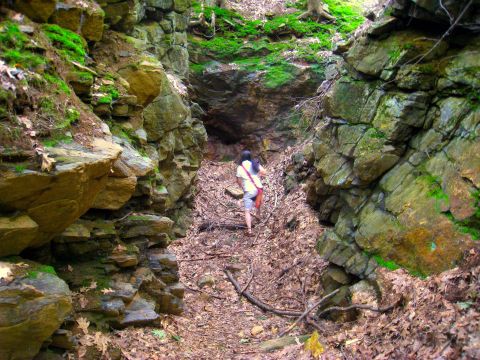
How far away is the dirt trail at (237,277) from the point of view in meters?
6.53

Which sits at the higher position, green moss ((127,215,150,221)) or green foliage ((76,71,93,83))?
green foliage ((76,71,93,83))

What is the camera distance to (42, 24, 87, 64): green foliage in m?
6.73

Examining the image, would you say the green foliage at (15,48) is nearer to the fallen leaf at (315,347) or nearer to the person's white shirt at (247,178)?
the fallen leaf at (315,347)

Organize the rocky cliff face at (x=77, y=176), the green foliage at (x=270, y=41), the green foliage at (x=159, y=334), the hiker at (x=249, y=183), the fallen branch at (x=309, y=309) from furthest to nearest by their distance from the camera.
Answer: the green foliage at (x=270, y=41) → the hiker at (x=249, y=183) → the fallen branch at (x=309, y=309) → the green foliage at (x=159, y=334) → the rocky cliff face at (x=77, y=176)

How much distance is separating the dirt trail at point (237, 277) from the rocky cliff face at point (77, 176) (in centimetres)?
61

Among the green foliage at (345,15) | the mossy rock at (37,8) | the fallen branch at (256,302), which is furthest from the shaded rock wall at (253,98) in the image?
the mossy rock at (37,8)

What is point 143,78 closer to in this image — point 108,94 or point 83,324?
point 108,94

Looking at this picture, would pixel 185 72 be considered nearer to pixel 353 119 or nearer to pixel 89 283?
pixel 353 119

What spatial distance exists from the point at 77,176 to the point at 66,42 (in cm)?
330

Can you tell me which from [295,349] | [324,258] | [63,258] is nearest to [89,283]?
[63,258]

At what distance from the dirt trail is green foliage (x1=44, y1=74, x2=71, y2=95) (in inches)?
140

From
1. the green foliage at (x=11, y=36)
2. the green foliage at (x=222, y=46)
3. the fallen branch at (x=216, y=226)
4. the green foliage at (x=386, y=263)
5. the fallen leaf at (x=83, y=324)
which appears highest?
the green foliage at (x=11, y=36)

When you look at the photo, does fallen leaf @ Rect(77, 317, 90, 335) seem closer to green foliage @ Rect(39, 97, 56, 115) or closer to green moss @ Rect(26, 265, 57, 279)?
green moss @ Rect(26, 265, 57, 279)

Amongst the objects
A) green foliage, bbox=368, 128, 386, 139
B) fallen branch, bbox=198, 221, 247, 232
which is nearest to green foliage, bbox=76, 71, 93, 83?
green foliage, bbox=368, 128, 386, 139
